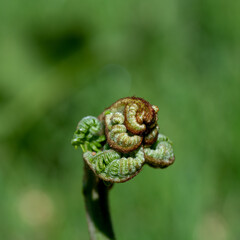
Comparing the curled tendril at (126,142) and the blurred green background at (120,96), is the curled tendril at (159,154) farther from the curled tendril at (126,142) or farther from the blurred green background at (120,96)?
the blurred green background at (120,96)

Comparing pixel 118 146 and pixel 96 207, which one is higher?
pixel 118 146

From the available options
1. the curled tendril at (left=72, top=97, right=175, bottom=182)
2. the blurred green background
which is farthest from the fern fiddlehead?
the blurred green background

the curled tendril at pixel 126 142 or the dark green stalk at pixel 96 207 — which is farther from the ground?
the curled tendril at pixel 126 142

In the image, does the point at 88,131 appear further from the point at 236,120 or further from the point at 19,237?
the point at 236,120

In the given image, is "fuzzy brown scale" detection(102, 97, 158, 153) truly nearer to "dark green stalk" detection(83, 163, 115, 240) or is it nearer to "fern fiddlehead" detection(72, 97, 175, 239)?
"fern fiddlehead" detection(72, 97, 175, 239)

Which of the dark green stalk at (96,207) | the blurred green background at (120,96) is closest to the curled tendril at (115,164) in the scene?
the dark green stalk at (96,207)

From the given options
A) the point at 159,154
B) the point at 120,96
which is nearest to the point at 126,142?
the point at 159,154

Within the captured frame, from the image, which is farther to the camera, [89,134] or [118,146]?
[89,134]

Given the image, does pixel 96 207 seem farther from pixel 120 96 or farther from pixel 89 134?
pixel 120 96

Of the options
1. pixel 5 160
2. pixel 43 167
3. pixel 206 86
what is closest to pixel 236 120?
pixel 206 86
